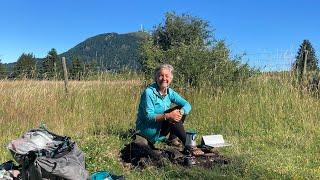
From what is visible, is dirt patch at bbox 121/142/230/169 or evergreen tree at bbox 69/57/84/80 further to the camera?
evergreen tree at bbox 69/57/84/80

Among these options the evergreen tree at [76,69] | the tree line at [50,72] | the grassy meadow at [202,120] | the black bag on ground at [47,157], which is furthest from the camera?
the evergreen tree at [76,69]

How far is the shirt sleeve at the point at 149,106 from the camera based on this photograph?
7062mm

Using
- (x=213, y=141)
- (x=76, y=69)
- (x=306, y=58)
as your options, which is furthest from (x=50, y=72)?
(x=306, y=58)

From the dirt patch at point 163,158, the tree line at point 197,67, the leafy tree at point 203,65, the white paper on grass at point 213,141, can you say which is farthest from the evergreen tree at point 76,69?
the dirt patch at point 163,158

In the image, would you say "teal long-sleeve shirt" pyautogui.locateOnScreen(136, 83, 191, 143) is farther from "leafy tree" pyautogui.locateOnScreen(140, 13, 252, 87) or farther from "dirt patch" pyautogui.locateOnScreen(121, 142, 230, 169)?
"leafy tree" pyautogui.locateOnScreen(140, 13, 252, 87)

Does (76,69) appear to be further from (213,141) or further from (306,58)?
(213,141)

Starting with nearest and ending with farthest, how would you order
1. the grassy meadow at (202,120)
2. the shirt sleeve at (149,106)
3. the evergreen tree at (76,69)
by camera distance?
the grassy meadow at (202,120) → the shirt sleeve at (149,106) → the evergreen tree at (76,69)

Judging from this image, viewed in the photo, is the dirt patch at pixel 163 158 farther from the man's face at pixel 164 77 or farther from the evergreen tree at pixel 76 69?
the evergreen tree at pixel 76 69

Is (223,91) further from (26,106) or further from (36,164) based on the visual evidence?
(36,164)

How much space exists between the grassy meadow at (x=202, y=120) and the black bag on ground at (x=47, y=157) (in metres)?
1.03

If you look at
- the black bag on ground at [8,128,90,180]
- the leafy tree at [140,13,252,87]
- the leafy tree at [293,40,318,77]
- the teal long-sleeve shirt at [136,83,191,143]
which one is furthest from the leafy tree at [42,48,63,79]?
the black bag on ground at [8,128,90,180]

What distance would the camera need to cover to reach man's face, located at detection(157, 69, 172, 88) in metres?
7.09

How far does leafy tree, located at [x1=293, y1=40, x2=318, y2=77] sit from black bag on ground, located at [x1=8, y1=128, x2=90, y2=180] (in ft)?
25.0

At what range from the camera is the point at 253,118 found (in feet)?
31.9
